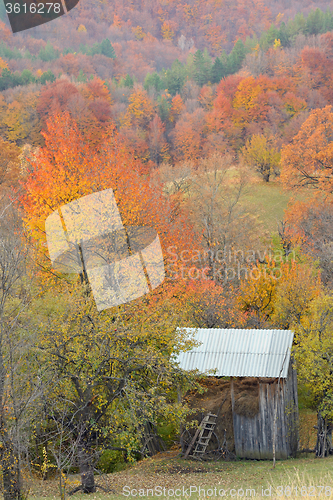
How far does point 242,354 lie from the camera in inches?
701

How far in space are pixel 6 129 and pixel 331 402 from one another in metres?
58.1

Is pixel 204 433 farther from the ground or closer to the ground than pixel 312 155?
closer to the ground

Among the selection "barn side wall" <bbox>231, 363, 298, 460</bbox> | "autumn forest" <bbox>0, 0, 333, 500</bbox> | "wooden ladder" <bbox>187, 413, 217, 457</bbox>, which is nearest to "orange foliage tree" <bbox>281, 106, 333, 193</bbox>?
"autumn forest" <bbox>0, 0, 333, 500</bbox>

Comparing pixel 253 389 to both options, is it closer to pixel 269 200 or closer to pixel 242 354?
pixel 242 354

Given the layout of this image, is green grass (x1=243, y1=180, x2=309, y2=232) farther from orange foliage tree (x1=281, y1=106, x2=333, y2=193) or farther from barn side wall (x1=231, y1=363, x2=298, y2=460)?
barn side wall (x1=231, y1=363, x2=298, y2=460)

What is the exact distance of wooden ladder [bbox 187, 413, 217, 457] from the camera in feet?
57.0

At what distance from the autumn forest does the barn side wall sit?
3.33 feet

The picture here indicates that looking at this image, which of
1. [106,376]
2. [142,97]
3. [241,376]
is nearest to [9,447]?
[106,376]

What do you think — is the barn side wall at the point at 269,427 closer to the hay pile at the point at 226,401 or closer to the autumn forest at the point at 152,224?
the hay pile at the point at 226,401

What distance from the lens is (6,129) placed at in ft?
209

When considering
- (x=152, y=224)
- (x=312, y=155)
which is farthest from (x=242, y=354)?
(x=312, y=155)

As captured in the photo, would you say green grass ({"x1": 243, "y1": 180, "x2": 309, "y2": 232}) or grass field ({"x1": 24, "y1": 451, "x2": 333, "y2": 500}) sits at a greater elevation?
grass field ({"x1": 24, "y1": 451, "x2": 333, "y2": 500})

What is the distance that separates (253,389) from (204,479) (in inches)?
178

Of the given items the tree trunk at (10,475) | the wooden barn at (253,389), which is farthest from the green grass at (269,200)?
the tree trunk at (10,475)
